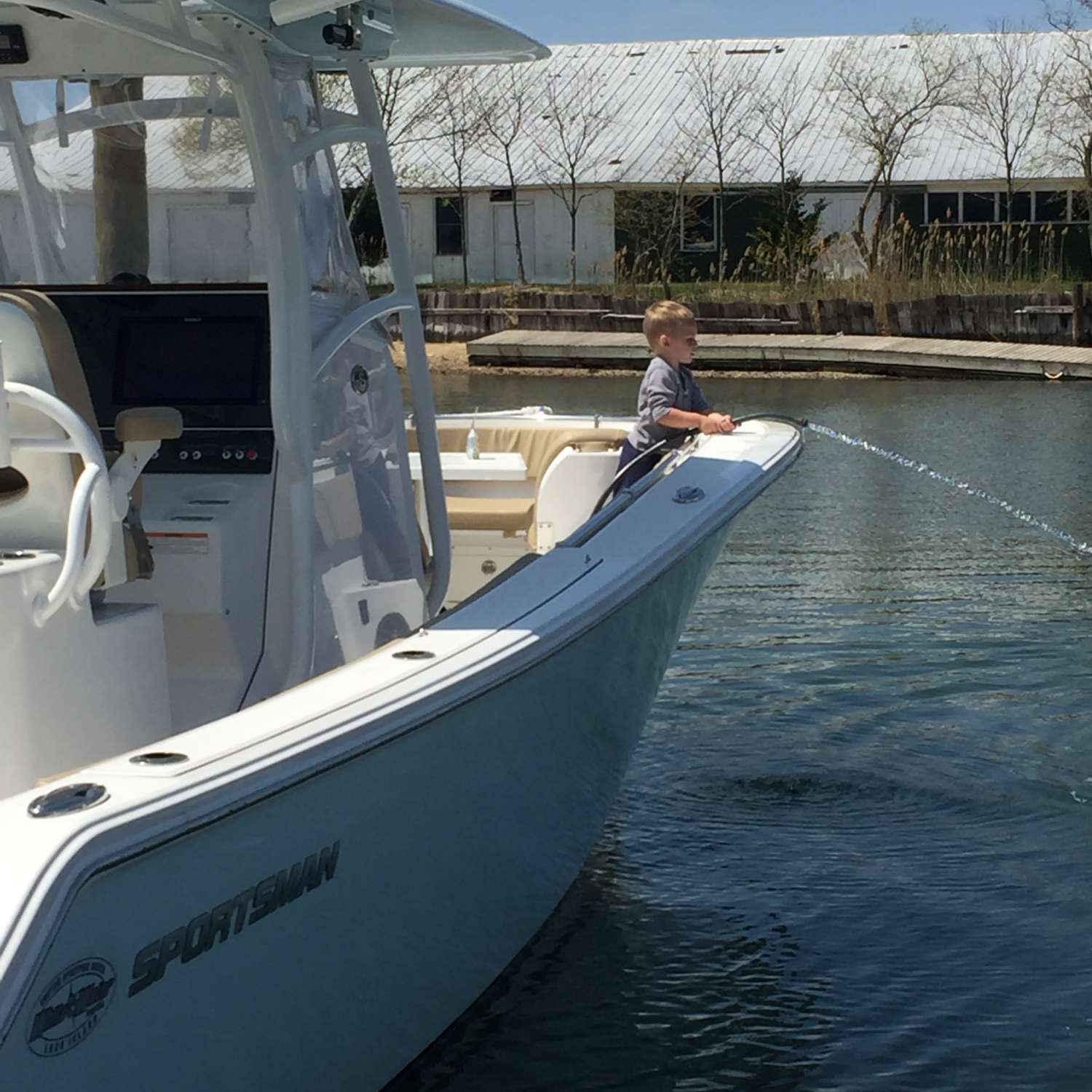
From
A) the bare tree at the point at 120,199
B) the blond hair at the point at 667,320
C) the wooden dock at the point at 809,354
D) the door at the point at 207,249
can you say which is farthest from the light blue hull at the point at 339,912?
the wooden dock at the point at 809,354

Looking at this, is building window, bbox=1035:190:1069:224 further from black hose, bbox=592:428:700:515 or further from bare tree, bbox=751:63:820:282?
black hose, bbox=592:428:700:515

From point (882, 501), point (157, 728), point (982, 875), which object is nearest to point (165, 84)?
point (157, 728)

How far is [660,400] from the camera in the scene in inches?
264

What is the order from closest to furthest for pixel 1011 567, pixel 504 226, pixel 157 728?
pixel 157 728
pixel 1011 567
pixel 504 226

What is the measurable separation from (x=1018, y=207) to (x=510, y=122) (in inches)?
443

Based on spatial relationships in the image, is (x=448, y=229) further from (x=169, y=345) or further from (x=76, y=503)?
(x=76, y=503)

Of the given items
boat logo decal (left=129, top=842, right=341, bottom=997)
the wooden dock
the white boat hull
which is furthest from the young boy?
the wooden dock

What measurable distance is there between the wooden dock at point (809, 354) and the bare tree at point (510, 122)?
12070 mm

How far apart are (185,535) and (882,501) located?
9389 mm

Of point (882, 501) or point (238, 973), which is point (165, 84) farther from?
point (882, 501)

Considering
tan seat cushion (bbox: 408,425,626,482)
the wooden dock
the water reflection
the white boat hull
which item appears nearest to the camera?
the white boat hull

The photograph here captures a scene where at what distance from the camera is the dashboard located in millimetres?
4655

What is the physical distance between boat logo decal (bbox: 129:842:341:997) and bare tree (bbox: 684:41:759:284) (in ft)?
117

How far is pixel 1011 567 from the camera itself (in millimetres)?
10445
